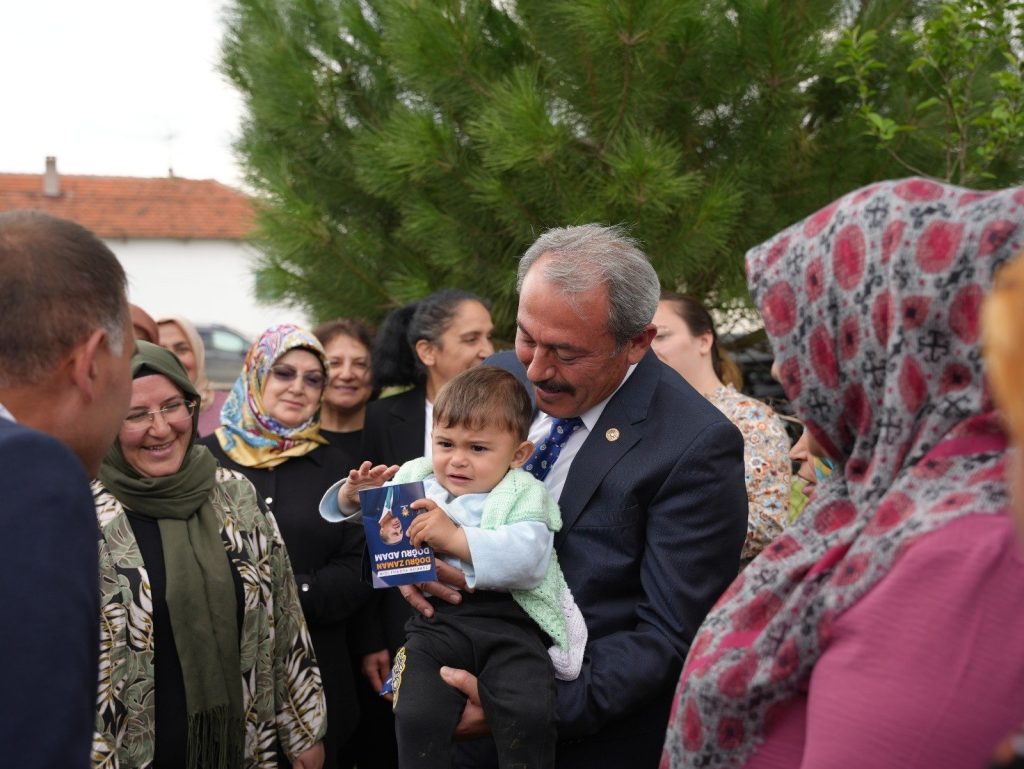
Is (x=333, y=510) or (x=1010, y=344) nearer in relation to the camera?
(x=1010, y=344)

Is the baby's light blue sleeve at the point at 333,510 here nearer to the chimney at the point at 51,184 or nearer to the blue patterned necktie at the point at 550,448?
the blue patterned necktie at the point at 550,448

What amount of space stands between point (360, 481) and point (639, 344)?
93cm

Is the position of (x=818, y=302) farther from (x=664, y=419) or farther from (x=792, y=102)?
(x=792, y=102)

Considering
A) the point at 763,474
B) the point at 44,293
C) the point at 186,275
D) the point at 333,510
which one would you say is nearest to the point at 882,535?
the point at 44,293

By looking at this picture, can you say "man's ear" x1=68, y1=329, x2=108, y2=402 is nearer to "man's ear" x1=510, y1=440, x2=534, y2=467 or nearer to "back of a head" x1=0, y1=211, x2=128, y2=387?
"back of a head" x1=0, y1=211, x2=128, y2=387

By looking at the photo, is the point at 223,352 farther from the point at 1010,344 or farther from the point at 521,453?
the point at 1010,344

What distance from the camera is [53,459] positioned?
1.79 meters

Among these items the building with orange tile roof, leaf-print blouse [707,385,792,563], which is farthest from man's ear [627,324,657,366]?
the building with orange tile roof

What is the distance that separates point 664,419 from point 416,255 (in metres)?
3.13

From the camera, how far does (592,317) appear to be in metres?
2.98

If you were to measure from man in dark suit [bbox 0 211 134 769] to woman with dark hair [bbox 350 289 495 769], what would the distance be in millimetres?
2498

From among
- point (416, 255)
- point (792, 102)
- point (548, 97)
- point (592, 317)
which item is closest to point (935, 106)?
point (792, 102)

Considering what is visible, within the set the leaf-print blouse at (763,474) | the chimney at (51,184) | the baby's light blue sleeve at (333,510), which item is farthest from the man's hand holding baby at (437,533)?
the chimney at (51,184)

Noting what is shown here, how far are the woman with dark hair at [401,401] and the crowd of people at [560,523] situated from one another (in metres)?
0.02
